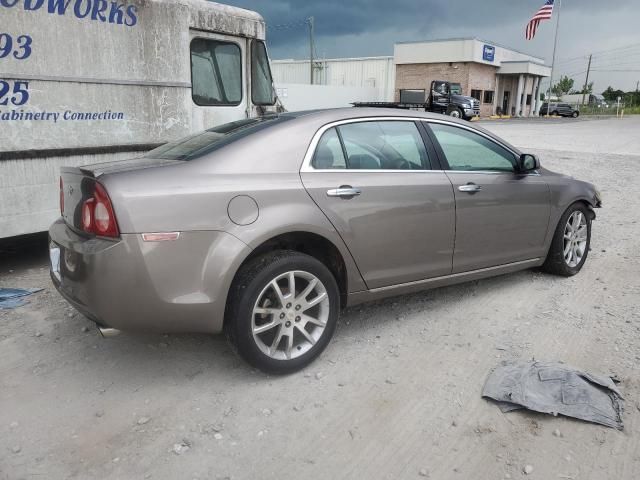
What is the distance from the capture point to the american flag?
3609 cm

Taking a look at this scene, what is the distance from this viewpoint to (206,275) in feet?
9.66

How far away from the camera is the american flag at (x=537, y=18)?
118 ft

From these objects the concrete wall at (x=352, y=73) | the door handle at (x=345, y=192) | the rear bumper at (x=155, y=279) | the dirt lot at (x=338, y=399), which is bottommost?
the dirt lot at (x=338, y=399)

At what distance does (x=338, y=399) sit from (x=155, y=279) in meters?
1.20

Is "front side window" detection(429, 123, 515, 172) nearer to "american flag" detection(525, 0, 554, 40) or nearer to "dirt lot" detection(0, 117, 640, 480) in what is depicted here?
"dirt lot" detection(0, 117, 640, 480)

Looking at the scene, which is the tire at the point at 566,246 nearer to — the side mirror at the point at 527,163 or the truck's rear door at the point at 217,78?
the side mirror at the point at 527,163

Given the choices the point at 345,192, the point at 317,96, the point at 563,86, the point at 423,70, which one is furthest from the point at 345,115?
the point at 563,86

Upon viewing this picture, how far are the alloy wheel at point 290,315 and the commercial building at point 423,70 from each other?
3712 cm

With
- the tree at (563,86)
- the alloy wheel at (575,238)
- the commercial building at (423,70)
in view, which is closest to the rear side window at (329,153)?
the alloy wheel at (575,238)

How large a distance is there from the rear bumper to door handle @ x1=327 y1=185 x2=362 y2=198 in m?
0.69

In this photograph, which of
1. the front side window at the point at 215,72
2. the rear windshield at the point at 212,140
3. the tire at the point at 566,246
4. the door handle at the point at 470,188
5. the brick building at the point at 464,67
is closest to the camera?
the rear windshield at the point at 212,140

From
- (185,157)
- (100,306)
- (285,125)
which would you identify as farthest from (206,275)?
(285,125)

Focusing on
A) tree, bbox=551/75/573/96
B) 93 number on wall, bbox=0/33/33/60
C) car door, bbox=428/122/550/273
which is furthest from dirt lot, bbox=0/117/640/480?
tree, bbox=551/75/573/96

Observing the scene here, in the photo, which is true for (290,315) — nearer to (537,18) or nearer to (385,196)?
(385,196)
